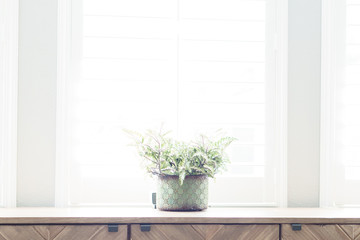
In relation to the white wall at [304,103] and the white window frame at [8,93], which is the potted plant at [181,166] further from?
the white window frame at [8,93]

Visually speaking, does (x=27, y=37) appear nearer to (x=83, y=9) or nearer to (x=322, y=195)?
(x=83, y=9)

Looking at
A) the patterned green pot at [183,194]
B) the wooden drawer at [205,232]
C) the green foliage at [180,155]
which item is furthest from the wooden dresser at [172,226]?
the green foliage at [180,155]

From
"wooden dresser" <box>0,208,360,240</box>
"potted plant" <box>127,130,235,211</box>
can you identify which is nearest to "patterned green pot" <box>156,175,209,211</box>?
"potted plant" <box>127,130,235,211</box>

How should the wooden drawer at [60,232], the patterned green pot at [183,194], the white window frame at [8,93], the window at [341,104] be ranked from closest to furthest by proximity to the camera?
the wooden drawer at [60,232] < the patterned green pot at [183,194] < the white window frame at [8,93] < the window at [341,104]

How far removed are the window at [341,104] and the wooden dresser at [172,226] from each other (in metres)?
0.45

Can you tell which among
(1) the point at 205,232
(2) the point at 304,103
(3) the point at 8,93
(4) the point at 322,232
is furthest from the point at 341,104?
(3) the point at 8,93

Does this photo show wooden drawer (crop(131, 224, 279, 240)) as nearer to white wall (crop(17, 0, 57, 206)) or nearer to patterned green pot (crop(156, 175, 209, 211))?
patterned green pot (crop(156, 175, 209, 211))

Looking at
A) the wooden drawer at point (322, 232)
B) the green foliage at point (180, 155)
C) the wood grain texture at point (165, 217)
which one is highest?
the green foliage at point (180, 155)

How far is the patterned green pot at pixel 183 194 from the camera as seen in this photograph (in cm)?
220

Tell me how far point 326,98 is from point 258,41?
50 cm

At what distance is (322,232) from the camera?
2070mm

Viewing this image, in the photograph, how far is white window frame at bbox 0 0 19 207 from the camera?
7.80ft

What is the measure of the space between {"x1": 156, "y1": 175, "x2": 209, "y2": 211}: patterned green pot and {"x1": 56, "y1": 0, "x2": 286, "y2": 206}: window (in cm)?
29

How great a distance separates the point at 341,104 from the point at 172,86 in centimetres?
96
